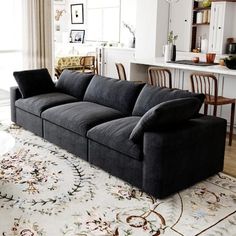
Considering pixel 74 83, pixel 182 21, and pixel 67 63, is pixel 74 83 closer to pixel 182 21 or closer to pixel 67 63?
pixel 182 21

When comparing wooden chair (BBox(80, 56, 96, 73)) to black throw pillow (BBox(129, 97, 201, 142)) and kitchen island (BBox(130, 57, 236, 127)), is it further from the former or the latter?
black throw pillow (BBox(129, 97, 201, 142))

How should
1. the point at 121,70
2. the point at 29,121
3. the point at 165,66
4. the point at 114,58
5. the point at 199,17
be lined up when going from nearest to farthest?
the point at 29,121 → the point at 165,66 → the point at 121,70 → the point at 199,17 → the point at 114,58

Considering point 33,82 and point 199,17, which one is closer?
point 33,82

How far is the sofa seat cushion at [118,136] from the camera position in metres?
3.00

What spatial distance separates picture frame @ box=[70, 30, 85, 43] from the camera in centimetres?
1041

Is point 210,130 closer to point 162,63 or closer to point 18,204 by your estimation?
point 18,204

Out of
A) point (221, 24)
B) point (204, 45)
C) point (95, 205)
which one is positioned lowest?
point (95, 205)

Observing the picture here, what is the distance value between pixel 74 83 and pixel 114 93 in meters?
0.89

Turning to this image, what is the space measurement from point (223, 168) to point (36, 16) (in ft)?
14.4

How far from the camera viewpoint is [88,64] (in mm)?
8805

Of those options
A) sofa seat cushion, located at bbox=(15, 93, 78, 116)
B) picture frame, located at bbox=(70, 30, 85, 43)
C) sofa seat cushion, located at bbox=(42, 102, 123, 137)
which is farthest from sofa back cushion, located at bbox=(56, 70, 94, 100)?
picture frame, located at bbox=(70, 30, 85, 43)

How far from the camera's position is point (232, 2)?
267 inches

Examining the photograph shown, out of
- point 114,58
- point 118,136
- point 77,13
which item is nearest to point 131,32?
point 114,58

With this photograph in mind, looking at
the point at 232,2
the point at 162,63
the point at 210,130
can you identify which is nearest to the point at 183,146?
the point at 210,130
